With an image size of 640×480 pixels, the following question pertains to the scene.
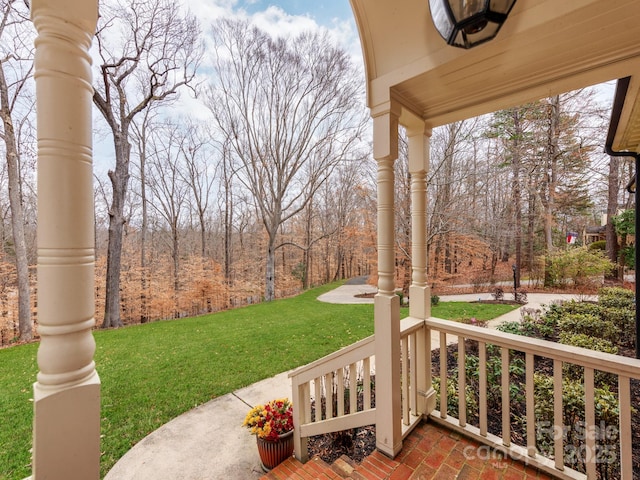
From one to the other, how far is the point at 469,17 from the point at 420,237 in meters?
1.55

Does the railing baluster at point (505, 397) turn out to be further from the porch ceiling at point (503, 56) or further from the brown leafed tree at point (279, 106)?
the brown leafed tree at point (279, 106)

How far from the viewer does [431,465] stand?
1748 millimetres

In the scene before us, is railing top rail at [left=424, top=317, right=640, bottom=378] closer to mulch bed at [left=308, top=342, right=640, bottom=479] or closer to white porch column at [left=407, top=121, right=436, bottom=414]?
white porch column at [left=407, top=121, right=436, bottom=414]

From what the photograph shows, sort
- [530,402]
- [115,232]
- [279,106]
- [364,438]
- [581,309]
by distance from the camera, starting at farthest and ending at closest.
→ [279,106] → [115,232] → [581,309] → [364,438] → [530,402]

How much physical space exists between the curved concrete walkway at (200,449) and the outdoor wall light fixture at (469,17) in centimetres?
320

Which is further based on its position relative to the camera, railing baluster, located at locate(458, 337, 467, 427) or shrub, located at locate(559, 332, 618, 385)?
shrub, located at locate(559, 332, 618, 385)

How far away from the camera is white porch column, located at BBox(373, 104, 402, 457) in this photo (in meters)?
1.79

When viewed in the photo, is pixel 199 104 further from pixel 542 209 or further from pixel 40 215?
pixel 542 209

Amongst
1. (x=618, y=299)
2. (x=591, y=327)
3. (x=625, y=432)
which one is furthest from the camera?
(x=618, y=299)

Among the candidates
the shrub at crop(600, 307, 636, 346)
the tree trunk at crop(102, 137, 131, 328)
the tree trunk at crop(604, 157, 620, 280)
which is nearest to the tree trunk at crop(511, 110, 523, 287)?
the tree trunk at crop(604, 157, 620, 280)

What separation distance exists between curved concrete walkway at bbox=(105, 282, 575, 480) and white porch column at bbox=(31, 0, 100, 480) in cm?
188

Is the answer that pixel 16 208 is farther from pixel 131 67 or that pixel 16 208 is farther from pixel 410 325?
pixel 410 325

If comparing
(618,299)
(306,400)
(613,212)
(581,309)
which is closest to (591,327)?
(581,309)

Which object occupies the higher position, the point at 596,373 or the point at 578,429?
the point at 578,429
